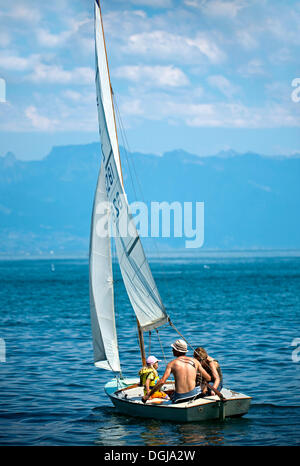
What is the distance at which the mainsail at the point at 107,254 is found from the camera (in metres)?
19.2

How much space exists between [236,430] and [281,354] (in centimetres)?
1419

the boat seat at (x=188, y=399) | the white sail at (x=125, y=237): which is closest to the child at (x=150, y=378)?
the boat seat at (x=188, y=399)

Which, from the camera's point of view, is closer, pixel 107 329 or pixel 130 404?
pixel 130 404

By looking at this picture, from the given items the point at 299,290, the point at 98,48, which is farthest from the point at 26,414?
the point at 299,290

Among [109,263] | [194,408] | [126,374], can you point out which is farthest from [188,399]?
[126,374]

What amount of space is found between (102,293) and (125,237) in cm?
211

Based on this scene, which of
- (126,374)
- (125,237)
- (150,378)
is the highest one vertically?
(125,237)

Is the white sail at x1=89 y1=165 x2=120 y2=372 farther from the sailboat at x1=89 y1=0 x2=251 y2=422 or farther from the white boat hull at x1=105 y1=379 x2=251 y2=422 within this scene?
the white boat hull at x1=105 y1=379 x2=251 y2=422

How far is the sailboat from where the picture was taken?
62.7 feet

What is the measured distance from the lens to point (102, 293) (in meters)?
20.2

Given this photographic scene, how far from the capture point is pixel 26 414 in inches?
795

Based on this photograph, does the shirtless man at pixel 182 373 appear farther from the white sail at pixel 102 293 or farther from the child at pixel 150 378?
the white sail at pixel 102 293

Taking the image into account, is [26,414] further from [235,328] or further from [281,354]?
[235,328]

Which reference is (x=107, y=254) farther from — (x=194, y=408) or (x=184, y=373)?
(x=194, y=408)
